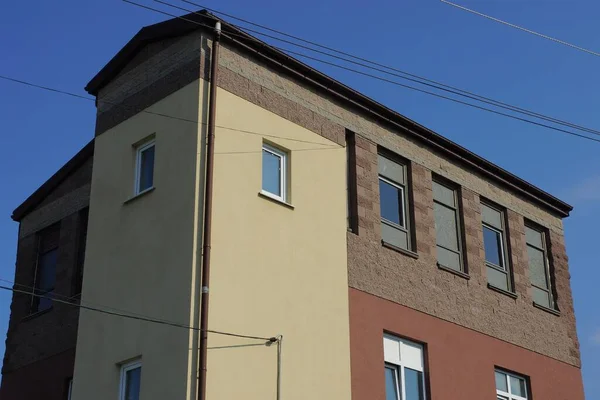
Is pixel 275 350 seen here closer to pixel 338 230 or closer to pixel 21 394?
pixel 338 230

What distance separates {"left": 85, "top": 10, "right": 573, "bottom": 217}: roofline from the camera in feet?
61.5

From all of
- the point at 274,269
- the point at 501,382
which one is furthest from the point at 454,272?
the point at 274,269

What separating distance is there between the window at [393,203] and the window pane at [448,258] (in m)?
0.93


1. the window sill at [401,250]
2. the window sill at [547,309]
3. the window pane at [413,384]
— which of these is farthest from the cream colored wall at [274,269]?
the window sill at [547,309]

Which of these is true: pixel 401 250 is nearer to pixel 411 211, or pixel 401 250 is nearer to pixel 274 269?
pixel 411 211

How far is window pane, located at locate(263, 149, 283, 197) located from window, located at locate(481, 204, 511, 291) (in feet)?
20.3

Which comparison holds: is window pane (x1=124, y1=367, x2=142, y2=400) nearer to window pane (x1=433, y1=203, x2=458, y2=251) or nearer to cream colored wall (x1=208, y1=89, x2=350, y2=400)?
cream colored wall (x1=208, y1=89, x2=350, y2=400)

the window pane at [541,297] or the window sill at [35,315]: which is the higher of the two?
the window pane at [541,297]

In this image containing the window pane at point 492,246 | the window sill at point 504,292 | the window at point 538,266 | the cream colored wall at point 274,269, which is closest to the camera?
the cream colored wall at point 274,269

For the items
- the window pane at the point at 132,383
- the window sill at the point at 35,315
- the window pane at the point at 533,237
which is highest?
the window pane at the point at 533,237

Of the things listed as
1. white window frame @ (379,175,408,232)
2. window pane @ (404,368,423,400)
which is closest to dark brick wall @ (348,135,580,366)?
white window frame @ (379,175,408,232)

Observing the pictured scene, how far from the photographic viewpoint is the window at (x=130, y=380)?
55.4 ft

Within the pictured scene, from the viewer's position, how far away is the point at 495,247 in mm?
23422

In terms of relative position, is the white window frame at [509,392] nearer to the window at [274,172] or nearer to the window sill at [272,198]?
the window sill at [272,198]
